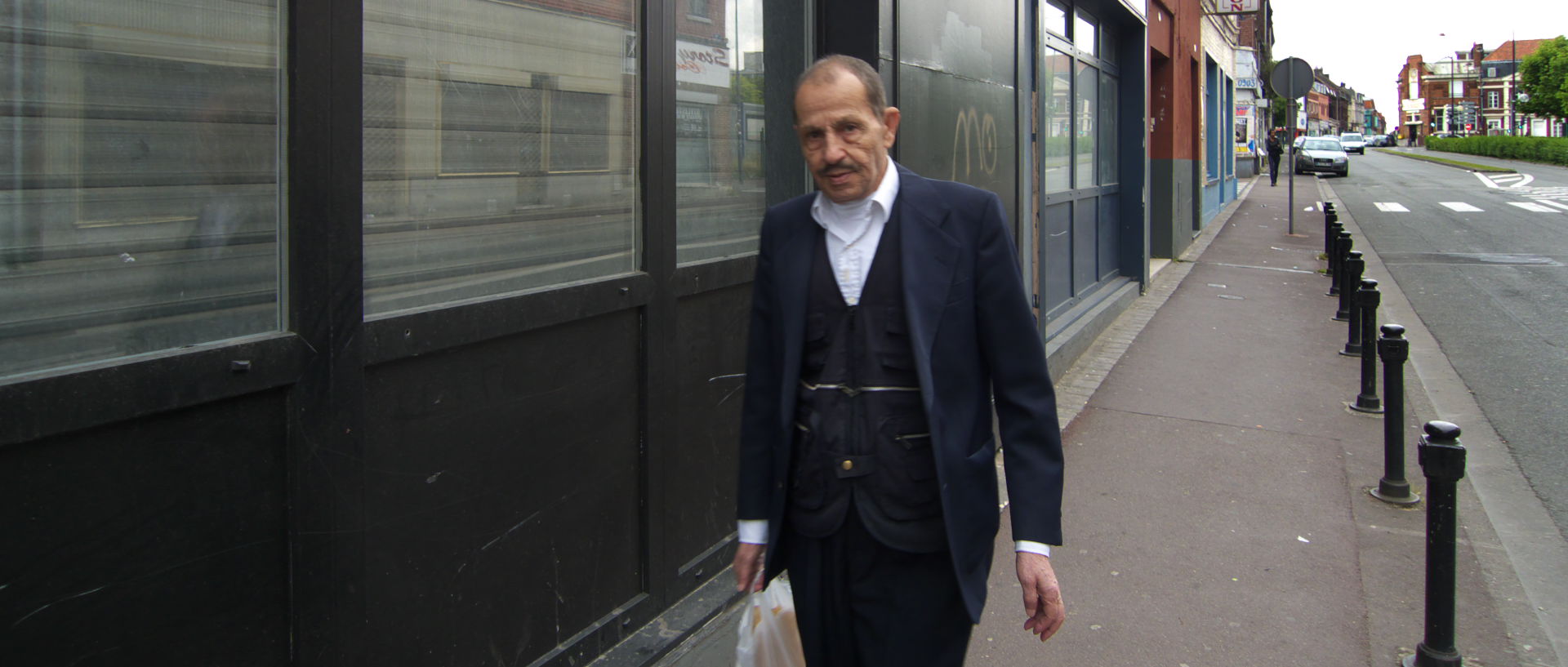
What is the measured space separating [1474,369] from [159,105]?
9.60 meters

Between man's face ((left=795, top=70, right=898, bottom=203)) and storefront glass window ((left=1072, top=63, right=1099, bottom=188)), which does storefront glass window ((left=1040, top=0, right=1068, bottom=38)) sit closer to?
storefront glass window ((left=1072, top=63, right=1099, bottom=188))

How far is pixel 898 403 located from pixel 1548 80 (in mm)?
94330

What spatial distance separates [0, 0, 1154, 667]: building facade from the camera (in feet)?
6.53

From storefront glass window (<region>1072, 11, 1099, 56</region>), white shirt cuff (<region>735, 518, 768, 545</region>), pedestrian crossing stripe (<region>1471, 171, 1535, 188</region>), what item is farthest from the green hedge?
white shirt cuff (<region>735, 518, 768, 545</region>)

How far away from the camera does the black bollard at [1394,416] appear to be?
5582mm

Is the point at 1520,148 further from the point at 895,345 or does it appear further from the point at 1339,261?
the point at 895,345

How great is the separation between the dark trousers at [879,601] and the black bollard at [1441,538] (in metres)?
2.31

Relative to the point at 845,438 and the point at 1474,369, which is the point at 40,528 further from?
the point at 1474,369

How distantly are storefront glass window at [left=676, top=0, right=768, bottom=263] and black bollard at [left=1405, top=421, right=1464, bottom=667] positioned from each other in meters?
2.48

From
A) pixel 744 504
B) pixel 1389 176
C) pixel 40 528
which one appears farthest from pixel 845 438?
pixel 1389 176

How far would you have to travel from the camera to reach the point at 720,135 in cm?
418

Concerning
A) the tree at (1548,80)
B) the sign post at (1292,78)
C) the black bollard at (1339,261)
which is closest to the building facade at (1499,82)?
the tree at (1548,80)

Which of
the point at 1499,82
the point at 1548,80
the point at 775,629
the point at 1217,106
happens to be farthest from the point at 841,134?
the point at 1499,82

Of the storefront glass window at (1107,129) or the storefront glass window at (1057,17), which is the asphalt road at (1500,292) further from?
the storefront glass window at (1057,17)
